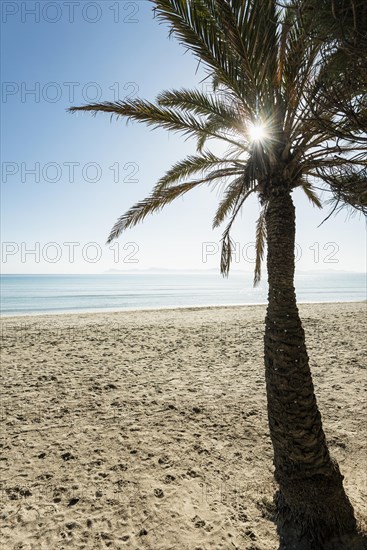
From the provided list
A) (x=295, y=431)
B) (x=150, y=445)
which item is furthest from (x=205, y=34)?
(x=150, y=445)

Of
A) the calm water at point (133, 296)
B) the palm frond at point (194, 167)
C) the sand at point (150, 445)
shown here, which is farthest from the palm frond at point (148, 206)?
the calm water at point (133, 296)

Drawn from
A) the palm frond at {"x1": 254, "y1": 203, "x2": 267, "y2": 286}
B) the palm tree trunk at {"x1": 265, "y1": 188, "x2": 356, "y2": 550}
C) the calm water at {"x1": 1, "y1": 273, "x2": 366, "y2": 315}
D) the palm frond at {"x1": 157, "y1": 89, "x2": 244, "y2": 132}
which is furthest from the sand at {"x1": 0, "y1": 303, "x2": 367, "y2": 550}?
the calm water at {"x1": 1, "y1": 273, "x2": 366, "y2": 315}

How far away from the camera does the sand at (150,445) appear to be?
349cm

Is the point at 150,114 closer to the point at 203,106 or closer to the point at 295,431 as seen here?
the point at 203,106

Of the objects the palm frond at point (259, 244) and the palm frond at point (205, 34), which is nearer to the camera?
the palm frond at point (205, 34)

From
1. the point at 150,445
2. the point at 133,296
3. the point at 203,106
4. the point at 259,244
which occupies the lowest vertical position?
the point at 133,296

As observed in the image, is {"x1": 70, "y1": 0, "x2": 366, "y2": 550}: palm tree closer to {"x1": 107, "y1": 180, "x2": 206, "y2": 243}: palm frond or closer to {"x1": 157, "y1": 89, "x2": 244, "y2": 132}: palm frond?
{"x1": 157, "y1": 89, "x2": 244, "y2": 132}: palm frond

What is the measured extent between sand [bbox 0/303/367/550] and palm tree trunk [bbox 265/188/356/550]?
0.42 meters

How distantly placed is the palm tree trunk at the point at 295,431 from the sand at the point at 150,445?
42 cm

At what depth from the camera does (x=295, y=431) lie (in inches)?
132

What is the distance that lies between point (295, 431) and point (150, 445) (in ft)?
8.53

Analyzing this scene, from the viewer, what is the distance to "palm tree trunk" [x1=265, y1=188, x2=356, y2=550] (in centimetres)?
332

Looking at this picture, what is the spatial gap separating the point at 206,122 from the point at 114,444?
526 centimetres

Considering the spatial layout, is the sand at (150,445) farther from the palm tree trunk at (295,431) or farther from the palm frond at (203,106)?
the palm frond at (203,106)
